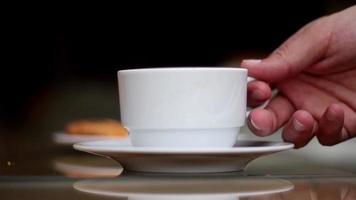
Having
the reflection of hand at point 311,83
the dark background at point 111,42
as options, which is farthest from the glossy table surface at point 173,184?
the dark background at point 111,42

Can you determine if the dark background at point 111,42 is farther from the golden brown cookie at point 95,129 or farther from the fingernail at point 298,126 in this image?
the fingernail at point 298,126

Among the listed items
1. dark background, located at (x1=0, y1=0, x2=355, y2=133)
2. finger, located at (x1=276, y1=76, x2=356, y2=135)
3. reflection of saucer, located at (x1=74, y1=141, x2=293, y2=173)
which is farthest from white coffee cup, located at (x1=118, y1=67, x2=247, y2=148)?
dark background, located at (x1=0, y1=0, x2=355, y2=133)

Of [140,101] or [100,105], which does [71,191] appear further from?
[100,105]

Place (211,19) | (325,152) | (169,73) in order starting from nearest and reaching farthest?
(169,73) → (325,152) → (211,19)

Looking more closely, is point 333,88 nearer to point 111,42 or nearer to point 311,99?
point 311,99

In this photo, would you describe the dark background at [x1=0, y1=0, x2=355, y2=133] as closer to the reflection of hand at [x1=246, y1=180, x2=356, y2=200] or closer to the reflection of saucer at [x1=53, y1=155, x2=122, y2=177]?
the reflection of saucer at [x1=53, y1=155, x2=122, y2=177]

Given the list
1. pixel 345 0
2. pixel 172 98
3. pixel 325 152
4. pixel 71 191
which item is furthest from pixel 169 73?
pixel 345 0
